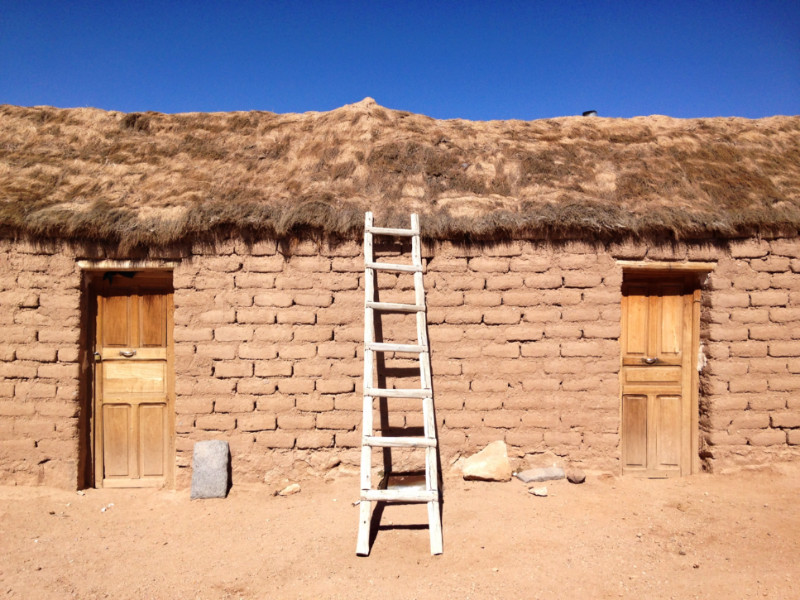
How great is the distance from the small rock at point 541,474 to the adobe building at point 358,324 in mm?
135

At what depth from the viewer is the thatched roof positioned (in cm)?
448

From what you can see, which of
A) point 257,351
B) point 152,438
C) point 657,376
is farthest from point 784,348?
point 152,438

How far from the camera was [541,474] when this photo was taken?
14.5 ft

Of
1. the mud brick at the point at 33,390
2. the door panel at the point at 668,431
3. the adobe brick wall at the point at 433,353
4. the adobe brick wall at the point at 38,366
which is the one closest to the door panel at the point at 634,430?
the door panel at the point at 668,431

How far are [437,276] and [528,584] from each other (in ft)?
7.92

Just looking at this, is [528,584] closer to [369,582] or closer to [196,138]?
[369,582]

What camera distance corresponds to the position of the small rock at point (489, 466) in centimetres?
432

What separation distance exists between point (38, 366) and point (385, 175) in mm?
3479

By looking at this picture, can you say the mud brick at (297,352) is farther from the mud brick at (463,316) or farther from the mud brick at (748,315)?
the mud brick at (748,315)

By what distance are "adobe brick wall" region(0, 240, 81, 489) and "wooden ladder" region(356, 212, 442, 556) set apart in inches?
98.2

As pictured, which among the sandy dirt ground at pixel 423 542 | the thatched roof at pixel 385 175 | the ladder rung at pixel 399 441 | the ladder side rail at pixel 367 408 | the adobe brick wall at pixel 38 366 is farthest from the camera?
the thatched roof at pixel 385 175

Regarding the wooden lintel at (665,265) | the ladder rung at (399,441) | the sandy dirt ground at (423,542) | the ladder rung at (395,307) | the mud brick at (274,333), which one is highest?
the wooden lintel at (665,265)

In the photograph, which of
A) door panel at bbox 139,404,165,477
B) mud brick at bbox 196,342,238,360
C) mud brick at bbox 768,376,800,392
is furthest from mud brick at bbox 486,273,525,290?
door panel at bbox 139,404,165,477

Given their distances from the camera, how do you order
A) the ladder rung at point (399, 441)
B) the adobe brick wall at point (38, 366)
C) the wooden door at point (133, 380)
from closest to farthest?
the ladder rung at point (399, 441), the adobe brick wall at point (38, 366), the wooden door at point (133, 380)
